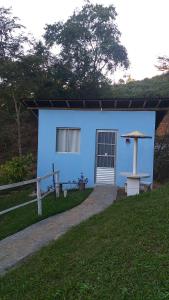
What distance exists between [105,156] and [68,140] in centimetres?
152

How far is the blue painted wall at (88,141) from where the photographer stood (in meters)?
14.3

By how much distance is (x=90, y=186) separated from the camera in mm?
14453

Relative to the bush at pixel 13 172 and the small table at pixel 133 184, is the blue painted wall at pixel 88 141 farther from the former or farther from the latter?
the small table at pixel 133 184

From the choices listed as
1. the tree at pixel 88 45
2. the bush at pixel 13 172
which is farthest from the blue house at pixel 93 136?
the tree at pixel 88 45

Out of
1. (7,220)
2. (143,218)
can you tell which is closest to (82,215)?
(7,220)

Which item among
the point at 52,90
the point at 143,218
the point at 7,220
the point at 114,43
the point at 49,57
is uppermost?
the point at 114,43

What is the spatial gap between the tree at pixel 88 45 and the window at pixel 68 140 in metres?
11.1

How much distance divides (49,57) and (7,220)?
55.6 ft

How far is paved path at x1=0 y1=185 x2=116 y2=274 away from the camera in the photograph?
6341mm

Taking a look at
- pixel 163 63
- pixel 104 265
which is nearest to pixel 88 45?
pixel 163 63

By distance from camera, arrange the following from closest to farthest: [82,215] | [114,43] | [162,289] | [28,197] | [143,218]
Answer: [162,289]
[143,218]
[82,215]
[28,197]
[114,43]

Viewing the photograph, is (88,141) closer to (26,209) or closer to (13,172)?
(13,172)

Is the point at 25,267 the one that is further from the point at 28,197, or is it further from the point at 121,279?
the point at 28,197

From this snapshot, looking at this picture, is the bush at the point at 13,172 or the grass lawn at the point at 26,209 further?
the bush at the point at 13,172
